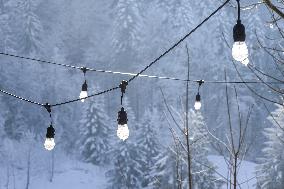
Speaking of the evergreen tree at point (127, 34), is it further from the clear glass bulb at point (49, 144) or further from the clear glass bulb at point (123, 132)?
the clear glass bulb at point (123, 132)

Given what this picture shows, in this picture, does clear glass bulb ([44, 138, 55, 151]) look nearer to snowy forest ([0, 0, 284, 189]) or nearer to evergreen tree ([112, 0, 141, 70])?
snowy forest ([0, 0, 284, 189])

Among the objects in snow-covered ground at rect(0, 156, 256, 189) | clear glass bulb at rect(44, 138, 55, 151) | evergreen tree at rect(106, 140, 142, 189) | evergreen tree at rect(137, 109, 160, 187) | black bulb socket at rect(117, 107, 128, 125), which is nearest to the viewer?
black bulb socket at rect(117, 107, 128, 125)

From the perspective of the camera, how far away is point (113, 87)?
166 ft

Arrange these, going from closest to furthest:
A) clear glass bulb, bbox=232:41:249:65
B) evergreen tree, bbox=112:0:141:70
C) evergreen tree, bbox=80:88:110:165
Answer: clear glass bulb, bbox=232:41:249:65, evergreen tree, bbox=80:88:110:165, evergreen tree, bbox=112:0:141:70

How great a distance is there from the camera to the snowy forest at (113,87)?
48.3m

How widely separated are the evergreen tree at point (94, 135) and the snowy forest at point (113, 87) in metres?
0.10

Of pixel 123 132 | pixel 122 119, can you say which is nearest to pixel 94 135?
pixel 122 119

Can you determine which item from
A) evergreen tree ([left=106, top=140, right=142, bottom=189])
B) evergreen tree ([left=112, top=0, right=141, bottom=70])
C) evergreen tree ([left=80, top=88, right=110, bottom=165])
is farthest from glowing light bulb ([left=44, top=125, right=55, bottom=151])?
evergreen tree ([left=112, top=0, right=141, bottom=70])

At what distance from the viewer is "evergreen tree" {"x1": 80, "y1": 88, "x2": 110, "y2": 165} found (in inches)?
1945

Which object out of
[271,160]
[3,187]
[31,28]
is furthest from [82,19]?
[271,160]

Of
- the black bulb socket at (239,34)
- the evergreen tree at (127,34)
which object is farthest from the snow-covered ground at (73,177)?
the black bulb socket at (239,34)

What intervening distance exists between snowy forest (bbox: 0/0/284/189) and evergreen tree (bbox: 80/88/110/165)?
0.32ft

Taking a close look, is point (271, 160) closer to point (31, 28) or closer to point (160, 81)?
point (160, 81)

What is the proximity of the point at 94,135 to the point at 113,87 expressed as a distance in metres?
4.89
